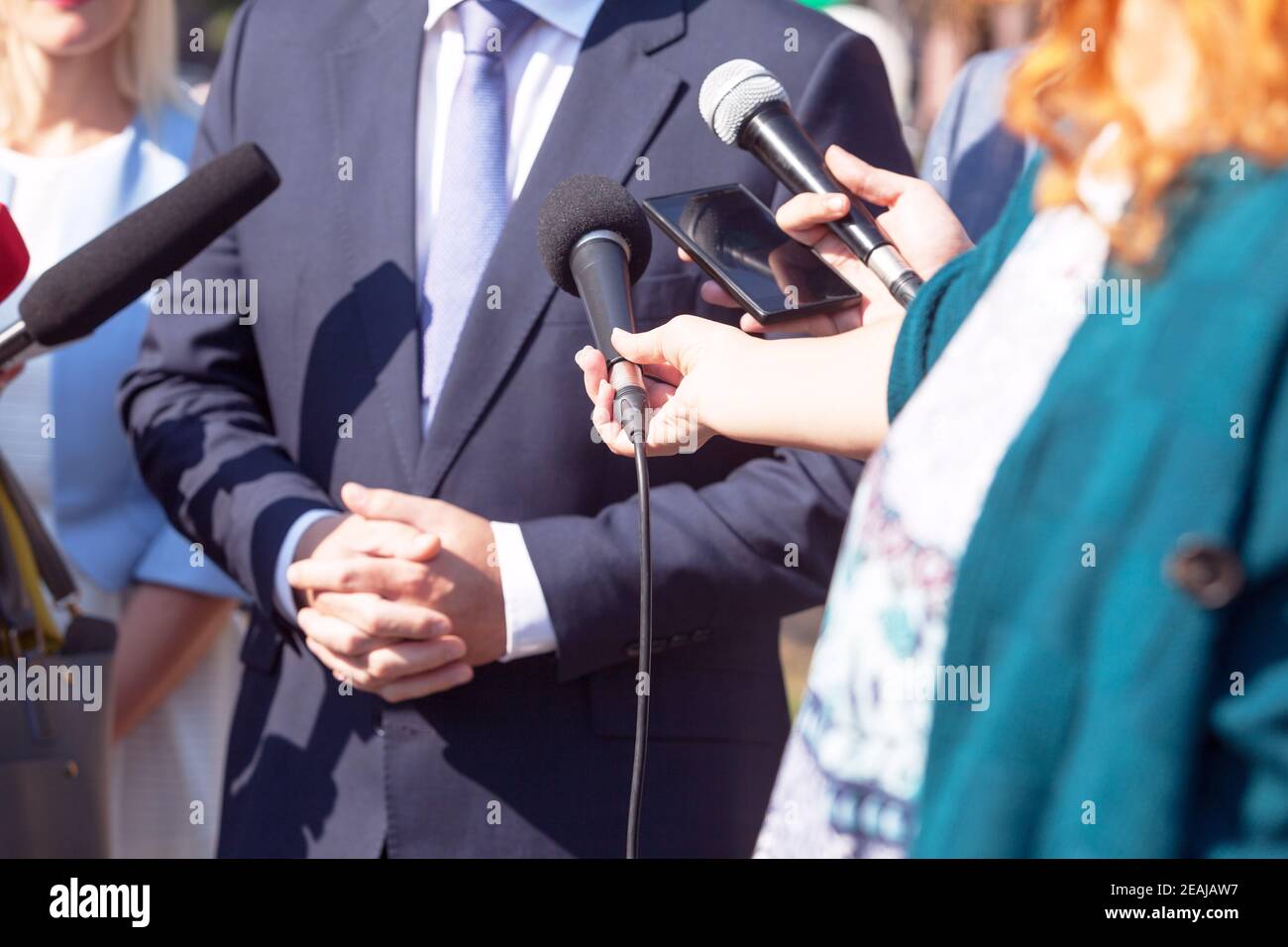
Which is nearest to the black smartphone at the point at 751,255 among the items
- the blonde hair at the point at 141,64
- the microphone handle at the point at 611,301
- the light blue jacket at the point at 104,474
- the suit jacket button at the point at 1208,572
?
the microphone handle at the point at 611,301

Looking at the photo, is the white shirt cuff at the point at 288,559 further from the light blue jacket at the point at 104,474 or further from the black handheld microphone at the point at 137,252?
the light blue jacket at the point at 104,474

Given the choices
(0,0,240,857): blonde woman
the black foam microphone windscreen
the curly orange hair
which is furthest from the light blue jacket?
the curly orange hair

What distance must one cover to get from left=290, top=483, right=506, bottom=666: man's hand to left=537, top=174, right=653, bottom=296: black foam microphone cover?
15.4 inches

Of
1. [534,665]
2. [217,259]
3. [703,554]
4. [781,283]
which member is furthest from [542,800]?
[217,259]

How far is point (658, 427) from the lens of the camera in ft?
4.98

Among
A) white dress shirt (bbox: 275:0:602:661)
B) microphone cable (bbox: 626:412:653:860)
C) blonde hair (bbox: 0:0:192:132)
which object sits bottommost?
microphone cable (bbox: 626:412:653:860)

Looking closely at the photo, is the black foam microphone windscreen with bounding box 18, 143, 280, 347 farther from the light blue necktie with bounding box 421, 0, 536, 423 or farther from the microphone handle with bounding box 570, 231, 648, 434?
the microphone handle with bounding box 570, 231, 648, 434

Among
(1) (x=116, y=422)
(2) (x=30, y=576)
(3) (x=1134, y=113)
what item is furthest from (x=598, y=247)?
(1) (x=116, y=422)

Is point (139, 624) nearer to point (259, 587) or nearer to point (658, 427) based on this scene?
point (259, 587)

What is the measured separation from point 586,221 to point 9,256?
29.7 inches

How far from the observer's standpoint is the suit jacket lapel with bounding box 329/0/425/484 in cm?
195

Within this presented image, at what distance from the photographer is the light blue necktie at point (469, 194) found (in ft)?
6.38

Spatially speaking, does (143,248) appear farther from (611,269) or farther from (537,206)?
(611,269)
